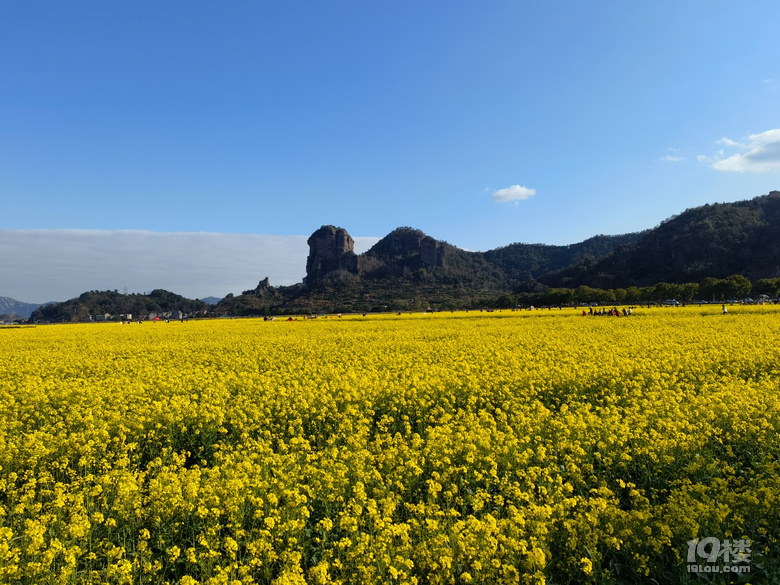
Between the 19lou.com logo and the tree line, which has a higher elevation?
the tree line

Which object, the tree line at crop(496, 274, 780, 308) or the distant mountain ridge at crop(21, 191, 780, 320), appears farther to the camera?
the distant mountain ridge at crop(21, 191, 780, 320)

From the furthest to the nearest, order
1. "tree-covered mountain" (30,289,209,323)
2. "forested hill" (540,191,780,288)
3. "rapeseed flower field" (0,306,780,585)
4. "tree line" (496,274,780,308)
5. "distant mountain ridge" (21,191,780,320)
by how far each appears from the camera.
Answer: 1. "tree-covered mountain" (30,289,209,323)
2. "distant mountain ridge" (21,191,780,320)
3. "forested hill" (540,191,780,288)
4. "tree line" (496,274,780,308)
5. "rapeseed flower field" (0,306,780,585)

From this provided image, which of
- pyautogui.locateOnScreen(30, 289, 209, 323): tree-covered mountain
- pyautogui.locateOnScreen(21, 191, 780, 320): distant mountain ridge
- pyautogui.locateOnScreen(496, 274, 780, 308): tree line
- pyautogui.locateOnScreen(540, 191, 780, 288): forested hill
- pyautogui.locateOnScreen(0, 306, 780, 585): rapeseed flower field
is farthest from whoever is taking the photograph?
pyautogui.locateOnScreen(30, 289, 209, 323): tree-covered mountain

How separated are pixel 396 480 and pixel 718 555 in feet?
12.0

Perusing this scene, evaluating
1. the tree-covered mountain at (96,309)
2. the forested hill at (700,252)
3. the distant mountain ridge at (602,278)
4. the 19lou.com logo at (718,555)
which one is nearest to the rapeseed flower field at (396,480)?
the 19lou.com logo at (718,555)

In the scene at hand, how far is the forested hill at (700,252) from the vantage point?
11981 centimetres

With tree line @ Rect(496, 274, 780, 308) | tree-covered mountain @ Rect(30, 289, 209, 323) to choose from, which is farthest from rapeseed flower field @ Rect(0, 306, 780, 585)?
tree-covered mountain @ Rect(30, 289, 209, 323)

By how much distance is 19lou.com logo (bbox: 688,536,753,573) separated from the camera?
13.0 ft

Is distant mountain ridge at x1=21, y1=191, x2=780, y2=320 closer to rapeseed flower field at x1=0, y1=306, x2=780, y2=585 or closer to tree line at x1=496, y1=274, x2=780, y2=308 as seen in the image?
tree line at x1=496, y1=274, x2=780, y2=308

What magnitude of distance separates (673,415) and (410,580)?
655cm

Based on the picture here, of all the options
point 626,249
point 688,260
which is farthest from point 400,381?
point 626,249

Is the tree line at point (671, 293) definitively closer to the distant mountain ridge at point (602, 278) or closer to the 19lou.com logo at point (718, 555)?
the distant mountain ridge at point (602, 278)

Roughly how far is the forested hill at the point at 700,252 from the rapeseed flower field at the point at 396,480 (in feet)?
443

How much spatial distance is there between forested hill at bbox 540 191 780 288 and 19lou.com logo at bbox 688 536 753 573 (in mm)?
138860
